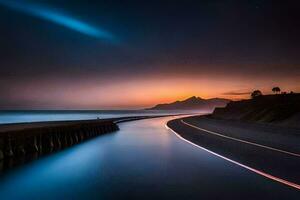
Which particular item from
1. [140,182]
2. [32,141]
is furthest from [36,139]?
[140,182]

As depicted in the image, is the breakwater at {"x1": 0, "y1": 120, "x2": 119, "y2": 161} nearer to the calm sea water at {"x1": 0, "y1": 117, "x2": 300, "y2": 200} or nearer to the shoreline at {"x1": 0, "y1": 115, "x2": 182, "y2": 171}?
the shoreline at {"x1": 0, "y1": 115, "x2": 182, "y2": 171}

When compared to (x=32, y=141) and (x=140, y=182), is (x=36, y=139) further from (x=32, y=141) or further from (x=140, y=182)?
(x=140, y=182)

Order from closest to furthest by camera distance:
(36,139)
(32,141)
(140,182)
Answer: (140,182) < (32,141) < (36,139)

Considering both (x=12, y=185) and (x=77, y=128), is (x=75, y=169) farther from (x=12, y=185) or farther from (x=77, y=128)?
(x=77, y=128)

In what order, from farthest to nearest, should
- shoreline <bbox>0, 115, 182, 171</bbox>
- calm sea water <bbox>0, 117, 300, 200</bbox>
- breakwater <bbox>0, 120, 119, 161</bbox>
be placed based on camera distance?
breakwater <bbox>0, 120, 119, 161</bbox>
shoreline <bbox>0, 115, 182, 171</bbox>
calm sea water <bbox>0, 117, 300, 200</bbox>

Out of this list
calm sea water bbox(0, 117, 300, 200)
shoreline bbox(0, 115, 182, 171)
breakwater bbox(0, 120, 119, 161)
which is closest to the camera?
calm sea water bbox(0, 117, 300, 200)

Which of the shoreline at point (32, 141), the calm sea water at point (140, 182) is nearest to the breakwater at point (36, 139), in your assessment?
the shoreline at point (32, 141)

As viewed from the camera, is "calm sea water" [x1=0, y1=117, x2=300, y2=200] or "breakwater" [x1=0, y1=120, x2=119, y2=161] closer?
"calm sea water" [x1=0, y1=117, x2=300, y2=200]

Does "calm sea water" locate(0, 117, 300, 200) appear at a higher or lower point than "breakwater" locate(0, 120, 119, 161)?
lower

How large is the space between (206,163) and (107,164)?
13.9 feet

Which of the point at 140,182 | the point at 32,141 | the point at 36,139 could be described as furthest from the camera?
the point at 36,139

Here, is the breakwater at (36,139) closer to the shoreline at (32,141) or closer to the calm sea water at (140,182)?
the shoreline at (32,141)

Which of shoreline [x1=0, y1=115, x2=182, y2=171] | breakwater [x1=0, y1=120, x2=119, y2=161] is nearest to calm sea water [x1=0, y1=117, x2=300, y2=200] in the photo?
shoreline [x1=0, y1=115, x2=182, y2=171]

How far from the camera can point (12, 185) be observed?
1416cm
